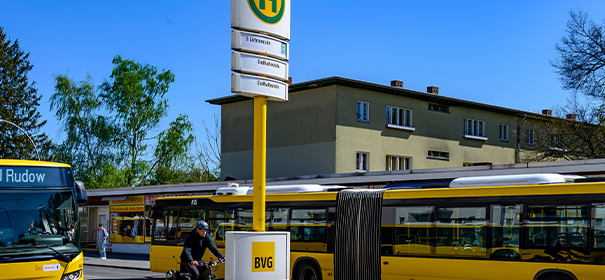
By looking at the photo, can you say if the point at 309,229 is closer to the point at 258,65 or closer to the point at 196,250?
the point at 196,250

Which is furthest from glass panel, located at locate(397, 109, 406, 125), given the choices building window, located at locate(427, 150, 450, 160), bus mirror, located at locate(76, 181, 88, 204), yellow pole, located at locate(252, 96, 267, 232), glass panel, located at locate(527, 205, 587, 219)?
yellow pole, located at locate(252, 96, 267, 232)

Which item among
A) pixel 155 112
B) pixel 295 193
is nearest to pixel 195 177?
pixel 155 112

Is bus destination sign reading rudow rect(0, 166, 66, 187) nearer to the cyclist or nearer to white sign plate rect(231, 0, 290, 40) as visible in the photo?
the cyclist

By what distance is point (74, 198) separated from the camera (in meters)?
10.8

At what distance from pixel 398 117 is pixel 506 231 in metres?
26.5

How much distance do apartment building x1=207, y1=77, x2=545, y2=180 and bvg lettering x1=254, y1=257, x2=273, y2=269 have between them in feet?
84.5

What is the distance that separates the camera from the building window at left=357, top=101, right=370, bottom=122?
121 feet

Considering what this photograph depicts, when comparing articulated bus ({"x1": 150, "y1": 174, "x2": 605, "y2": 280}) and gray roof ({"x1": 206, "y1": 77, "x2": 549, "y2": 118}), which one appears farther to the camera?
gray roof ({"x1": 206, "y1": 77, "x2": 549, "y2": 118})

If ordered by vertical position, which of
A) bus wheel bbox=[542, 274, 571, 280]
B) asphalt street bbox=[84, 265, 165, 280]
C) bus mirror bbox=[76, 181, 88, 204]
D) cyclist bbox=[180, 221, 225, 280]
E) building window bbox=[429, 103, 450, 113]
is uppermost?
building window bbox=[429, 103, 450, 113]

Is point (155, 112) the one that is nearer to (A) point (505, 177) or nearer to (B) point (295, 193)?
(B) point (295, 193)

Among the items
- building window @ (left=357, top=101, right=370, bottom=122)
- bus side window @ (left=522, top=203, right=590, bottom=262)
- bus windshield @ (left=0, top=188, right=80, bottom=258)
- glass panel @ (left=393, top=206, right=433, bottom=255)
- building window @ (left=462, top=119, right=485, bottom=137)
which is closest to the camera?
bus windshield @ (left=0, top=188, right=80, bottom=258)

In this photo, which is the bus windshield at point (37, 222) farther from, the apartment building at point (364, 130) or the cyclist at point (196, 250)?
the apartment building at point (364, 130)

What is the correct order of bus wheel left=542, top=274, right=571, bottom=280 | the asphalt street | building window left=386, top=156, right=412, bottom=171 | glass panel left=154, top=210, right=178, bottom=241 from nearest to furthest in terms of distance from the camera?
bus wheel left=542, top=274, right=571, bottom=280 → glass panel left=154, top=210, right=178, bottom=241 → the asphalt street → building window left=386, top=156, right=412, bottom=171

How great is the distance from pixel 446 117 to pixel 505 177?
2844cm
